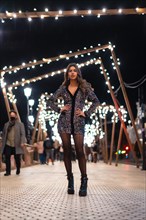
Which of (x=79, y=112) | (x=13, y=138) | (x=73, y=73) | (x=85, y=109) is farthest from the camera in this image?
(x=85, y=109)

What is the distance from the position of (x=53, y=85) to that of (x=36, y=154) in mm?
16667

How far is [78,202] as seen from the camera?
4.50 meters

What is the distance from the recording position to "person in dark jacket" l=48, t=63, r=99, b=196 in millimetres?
5434

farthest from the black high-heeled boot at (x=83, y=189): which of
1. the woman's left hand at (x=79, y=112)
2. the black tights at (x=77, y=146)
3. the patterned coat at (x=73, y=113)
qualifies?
the woman's left hand at (x=79, y=112)

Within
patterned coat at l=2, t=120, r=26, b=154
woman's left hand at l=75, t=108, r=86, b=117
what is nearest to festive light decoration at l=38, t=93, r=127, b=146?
woman's left hand at l=75, t=108, r=86, b=117

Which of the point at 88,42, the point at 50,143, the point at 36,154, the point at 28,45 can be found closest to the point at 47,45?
the point at 28,45

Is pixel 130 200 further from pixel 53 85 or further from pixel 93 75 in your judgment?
pixel 53 85

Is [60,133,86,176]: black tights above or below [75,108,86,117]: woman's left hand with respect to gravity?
below

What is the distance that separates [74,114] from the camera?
5430mm

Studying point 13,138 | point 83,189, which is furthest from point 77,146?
point 13,138

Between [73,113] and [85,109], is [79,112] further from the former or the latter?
[85,109]

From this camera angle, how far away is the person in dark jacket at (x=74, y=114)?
543cm

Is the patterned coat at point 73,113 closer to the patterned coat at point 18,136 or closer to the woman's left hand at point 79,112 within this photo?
the woman's left hand at point 79,112

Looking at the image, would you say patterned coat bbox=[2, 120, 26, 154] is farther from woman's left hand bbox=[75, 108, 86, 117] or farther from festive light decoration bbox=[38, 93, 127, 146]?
woman's left hand bbox=[75, 108, 86, 117]
